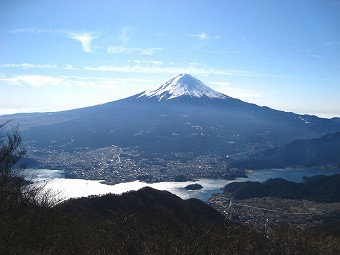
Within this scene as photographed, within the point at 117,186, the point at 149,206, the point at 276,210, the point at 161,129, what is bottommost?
the point at 276,210

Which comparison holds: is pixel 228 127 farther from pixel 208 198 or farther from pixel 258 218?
pixel 258 218

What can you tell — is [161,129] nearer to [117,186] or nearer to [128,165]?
[128,165]

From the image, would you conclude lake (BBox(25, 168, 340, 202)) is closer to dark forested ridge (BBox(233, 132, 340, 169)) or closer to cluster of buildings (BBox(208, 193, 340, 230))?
cluster of buildings (BBox(208, 193, 340, 230))

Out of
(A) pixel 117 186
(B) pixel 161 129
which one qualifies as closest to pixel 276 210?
(A) pixel 117 186

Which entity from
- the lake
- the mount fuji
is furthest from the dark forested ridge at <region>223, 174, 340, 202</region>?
the mount fuji

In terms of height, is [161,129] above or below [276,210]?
above

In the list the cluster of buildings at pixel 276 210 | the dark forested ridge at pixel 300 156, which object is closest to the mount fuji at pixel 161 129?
the dark forested ridge at pixel 300 156

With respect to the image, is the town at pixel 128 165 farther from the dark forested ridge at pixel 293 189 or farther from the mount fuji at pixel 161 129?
the dark forested ridge at pixel 293 189

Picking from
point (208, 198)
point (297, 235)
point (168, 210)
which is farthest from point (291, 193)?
point (297, 235)
